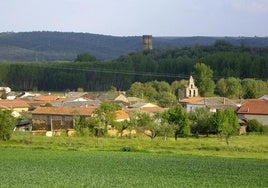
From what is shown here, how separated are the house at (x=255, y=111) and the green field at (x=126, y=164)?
26.3 metres

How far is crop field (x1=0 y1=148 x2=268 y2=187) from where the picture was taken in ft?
84.4

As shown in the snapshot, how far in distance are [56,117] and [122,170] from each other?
3533 centimetres

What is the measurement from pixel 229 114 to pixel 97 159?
2320cm

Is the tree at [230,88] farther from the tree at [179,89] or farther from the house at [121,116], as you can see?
the house at [121,116]

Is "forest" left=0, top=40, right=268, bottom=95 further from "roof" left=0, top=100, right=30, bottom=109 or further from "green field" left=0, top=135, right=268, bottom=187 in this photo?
"green field" left=0, top=135, right=268, bottom=187

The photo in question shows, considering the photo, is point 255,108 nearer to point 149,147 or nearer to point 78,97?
point 78,97

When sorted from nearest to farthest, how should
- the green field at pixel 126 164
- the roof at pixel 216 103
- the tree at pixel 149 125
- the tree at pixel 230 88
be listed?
the green field at pixel 126 164 → the tree at pixel 149 125 → the roof at pixel 216 103 → the tree at pixel 230 88

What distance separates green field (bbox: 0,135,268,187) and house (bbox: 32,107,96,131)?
1466 cm

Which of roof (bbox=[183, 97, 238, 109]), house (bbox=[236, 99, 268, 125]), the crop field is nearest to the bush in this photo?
house (bbox=[236, 99, 268, 125])

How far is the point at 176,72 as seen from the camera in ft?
431

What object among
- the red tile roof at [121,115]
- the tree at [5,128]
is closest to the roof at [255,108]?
the red tile roof at [121,115]

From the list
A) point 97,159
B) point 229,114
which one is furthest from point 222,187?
point 229,114

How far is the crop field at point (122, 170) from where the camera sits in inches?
1013

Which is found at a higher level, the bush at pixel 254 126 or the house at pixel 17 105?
the house at pixel 17 105
